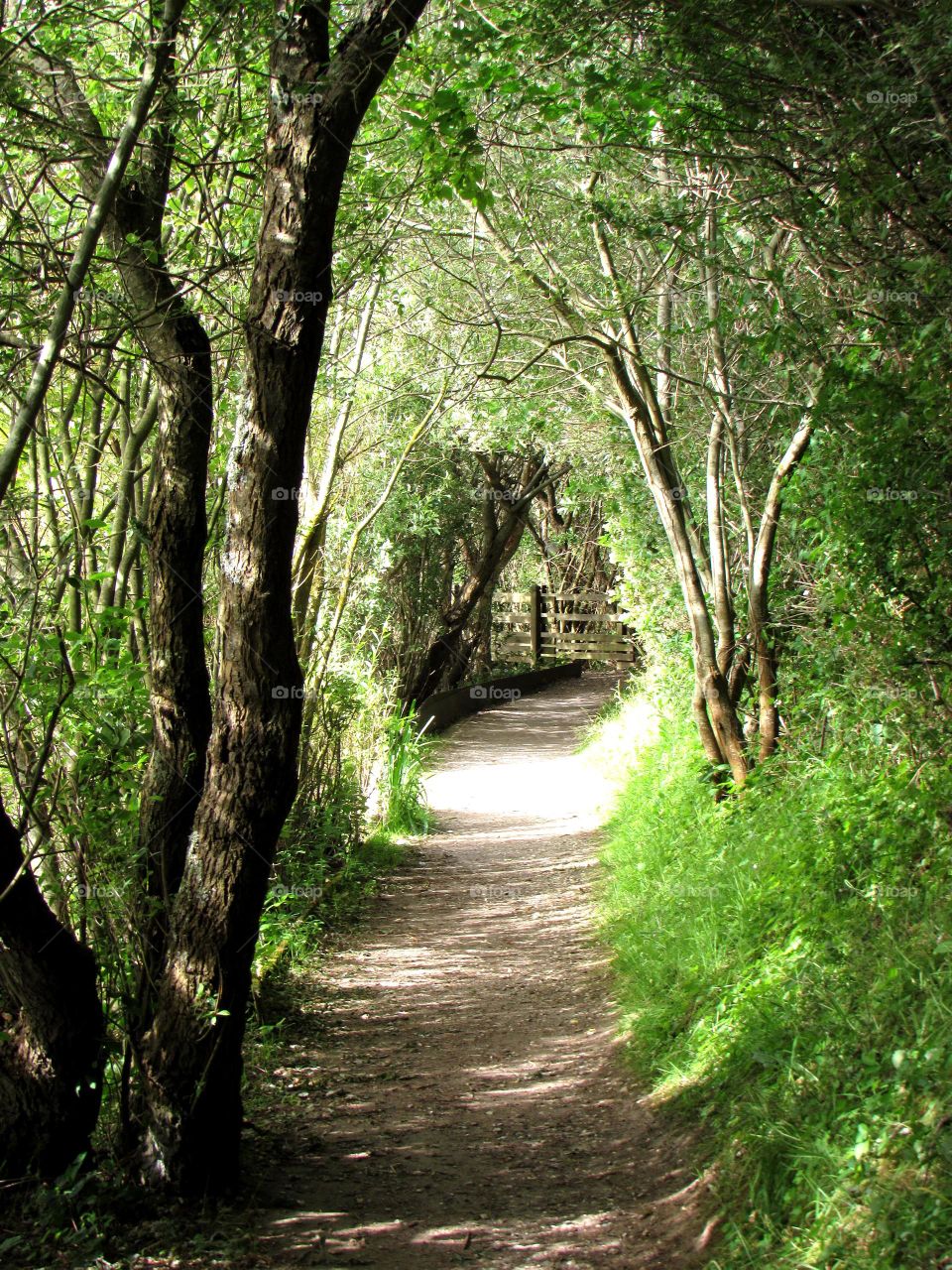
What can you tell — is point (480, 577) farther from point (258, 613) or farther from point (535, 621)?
point (258, 613)

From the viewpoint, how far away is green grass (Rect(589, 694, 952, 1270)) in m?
3.30

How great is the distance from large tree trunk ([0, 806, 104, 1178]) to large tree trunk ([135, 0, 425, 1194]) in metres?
0.27

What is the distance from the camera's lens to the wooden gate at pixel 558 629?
24.6m

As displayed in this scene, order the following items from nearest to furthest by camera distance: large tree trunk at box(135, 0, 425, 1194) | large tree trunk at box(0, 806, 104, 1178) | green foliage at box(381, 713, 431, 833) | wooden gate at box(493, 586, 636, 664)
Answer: large tree trunk at box(0, 806, 104, 1178) → large tree trunk at box(135, 0, 425, 1194) → green foliage at box(381, 713, 431, 833) → wooden gate at box(493, 586, 636, 664)

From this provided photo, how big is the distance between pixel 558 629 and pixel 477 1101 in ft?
65.2

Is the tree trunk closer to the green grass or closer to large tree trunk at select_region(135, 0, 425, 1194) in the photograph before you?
the green grass

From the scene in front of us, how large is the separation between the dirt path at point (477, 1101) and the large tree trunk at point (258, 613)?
0.65m

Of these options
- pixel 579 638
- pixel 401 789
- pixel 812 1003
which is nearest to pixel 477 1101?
pixel 812 1003

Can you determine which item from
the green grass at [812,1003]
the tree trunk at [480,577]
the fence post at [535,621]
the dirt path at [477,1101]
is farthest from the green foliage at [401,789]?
the fence post at [535,621]

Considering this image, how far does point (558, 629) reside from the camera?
25.0m

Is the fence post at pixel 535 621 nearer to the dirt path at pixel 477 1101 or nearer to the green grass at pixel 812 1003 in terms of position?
the dirt path at pixel 477 1101

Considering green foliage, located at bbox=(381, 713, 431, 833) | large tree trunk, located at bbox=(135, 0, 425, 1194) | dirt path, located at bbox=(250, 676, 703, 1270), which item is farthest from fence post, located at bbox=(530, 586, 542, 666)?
large tree trunk, located at bbox=(135, 0, 425, 1194)

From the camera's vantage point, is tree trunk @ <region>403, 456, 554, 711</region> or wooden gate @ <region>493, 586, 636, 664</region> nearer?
tree trunk @ <region>403, 456, 554, 711</region>

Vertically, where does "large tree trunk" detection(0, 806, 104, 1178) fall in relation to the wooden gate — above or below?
below
